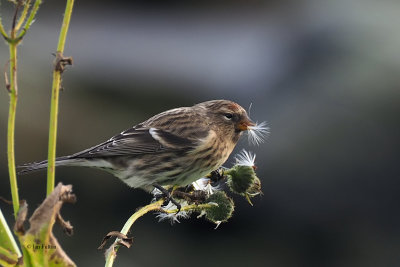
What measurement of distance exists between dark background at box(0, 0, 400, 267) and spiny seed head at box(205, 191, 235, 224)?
4.95 meters

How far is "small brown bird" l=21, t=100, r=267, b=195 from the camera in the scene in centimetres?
377

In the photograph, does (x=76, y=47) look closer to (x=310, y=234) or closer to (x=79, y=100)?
(x=79, y=100)

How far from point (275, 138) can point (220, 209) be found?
607 centimetres

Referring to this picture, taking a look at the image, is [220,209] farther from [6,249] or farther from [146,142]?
[146,142]

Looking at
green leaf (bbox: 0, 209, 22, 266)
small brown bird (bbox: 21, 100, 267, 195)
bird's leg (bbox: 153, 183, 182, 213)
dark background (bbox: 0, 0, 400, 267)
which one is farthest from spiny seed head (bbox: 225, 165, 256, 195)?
dark background (bbox: 0, 0, 400, 267)

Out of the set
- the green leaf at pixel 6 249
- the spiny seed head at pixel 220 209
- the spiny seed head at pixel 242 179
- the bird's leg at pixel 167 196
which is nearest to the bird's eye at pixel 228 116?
the bird's leg at pixel 167 196

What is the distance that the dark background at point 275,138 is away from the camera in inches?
331

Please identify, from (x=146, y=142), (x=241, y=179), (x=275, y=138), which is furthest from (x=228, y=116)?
(x=275, y=138)

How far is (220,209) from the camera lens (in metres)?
2.70

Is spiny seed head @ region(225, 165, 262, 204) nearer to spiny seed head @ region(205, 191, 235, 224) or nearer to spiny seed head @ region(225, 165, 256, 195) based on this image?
spiny seed head @ region(225, 165, 256, 195)

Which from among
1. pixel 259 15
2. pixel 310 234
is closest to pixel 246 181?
pixel 310 234

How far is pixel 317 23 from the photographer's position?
11023 mm

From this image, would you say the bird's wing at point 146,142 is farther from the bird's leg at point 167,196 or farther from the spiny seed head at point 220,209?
the spiny seed head at point 220,209

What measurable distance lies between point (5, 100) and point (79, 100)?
1.12 meters
